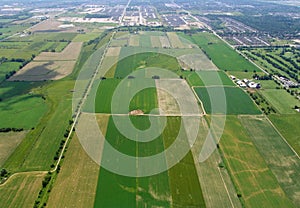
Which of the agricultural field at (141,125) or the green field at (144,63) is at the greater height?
the green field at (144,63)

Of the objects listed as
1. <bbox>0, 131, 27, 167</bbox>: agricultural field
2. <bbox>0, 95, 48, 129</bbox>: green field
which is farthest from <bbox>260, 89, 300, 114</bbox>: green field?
<bbox>0, 131, 27, 167</bbox>: agricultural field

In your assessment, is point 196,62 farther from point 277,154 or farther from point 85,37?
point 85,37

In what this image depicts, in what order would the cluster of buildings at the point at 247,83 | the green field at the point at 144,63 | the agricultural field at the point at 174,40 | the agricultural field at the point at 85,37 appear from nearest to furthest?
1. the cluster of buildings at the point at 247,83
2. the green field at the point at 144,63
3. the agricultural field at the point at 174,40
4. the agricultural field at the point at 85,37

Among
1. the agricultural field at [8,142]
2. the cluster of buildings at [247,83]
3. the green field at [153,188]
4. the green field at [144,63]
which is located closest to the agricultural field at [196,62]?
the green field at [144,63]

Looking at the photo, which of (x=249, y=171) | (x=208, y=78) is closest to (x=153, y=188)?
(x=249, y=171)

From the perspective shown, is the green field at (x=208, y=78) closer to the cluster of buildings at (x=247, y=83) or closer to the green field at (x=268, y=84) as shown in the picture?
the cluster of buildings at (x=247, y=83)

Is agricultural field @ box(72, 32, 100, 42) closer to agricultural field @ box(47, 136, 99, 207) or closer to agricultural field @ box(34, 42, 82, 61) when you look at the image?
agricultural field @ box(34, 42, 82, 61)
